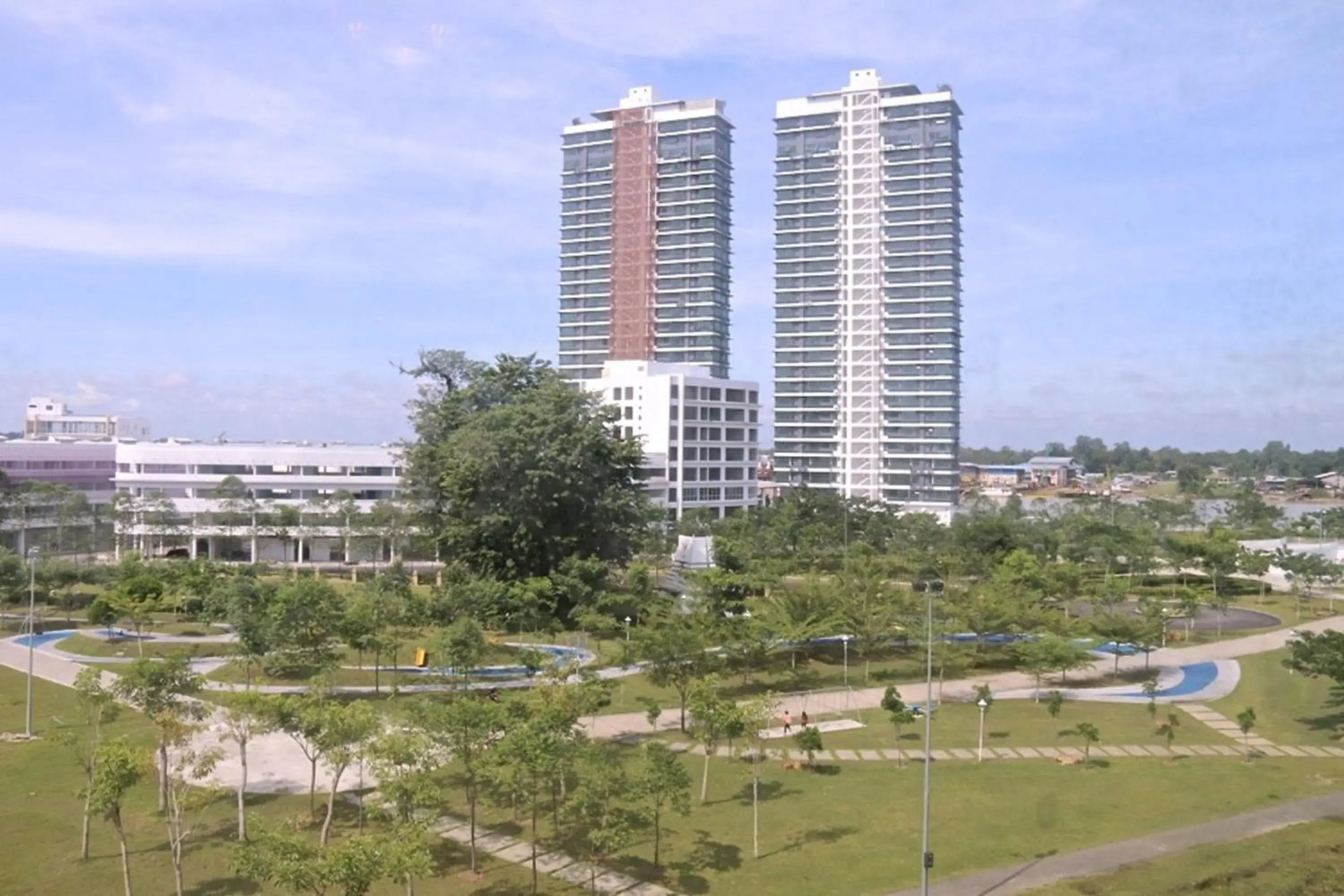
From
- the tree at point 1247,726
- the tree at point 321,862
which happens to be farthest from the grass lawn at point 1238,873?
the tree at point 321,862

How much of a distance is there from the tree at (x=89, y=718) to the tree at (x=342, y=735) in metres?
2.35

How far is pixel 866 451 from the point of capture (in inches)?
2586

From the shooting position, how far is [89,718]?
14.3 m

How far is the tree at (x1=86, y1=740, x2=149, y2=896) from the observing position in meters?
10.5

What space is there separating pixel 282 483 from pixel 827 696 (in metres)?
33.9

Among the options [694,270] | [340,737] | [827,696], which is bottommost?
[827,696]

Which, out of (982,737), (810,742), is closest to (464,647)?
(810,742)

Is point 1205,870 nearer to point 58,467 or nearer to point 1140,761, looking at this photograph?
point 1140,761

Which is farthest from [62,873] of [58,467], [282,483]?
[58,467]

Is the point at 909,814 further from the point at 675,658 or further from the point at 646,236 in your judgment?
the point at 646,236

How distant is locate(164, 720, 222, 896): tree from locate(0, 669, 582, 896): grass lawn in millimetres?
201

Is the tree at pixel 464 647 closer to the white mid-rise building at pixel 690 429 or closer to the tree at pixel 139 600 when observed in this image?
the tree at pixel 139 600

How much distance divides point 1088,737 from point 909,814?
4.10 m

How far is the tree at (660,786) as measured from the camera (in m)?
11.4
